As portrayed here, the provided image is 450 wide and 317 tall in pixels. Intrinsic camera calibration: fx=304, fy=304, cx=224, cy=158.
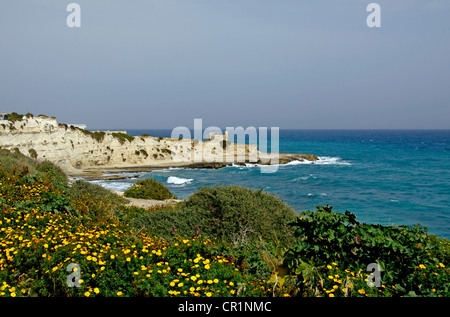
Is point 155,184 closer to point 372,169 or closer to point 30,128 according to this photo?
point 30,128

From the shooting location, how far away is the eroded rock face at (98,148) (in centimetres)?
4291

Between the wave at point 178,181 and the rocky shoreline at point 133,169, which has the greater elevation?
the rocky shoreline at point 133,169

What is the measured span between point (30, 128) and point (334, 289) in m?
49.6

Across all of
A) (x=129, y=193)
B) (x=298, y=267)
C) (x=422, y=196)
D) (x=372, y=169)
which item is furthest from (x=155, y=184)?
(x=372, y=169)

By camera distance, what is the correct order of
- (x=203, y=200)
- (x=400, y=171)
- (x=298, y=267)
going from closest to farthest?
(x=298, y=267)
(x=203, y=200)
(x=400, y=171)

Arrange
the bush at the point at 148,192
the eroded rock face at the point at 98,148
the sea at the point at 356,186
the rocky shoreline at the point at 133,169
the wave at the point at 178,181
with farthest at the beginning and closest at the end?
the rocky shoreline at the point at 133,169 < the eroded rock face at the point at 98,148 < the wave at the point at 178,181 < the sea at the point at 356,186 < the bush at the point at 148,192

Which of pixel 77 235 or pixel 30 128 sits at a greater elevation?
pixel 30 128

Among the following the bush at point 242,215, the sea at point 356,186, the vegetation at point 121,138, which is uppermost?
the vegetation at point 121,138

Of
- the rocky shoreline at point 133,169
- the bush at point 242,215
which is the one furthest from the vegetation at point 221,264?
the rocky shoreline at point 133,169

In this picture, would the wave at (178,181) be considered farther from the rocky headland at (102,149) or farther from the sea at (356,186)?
the rocky headland at (102,149)

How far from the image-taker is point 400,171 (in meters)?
50.7
